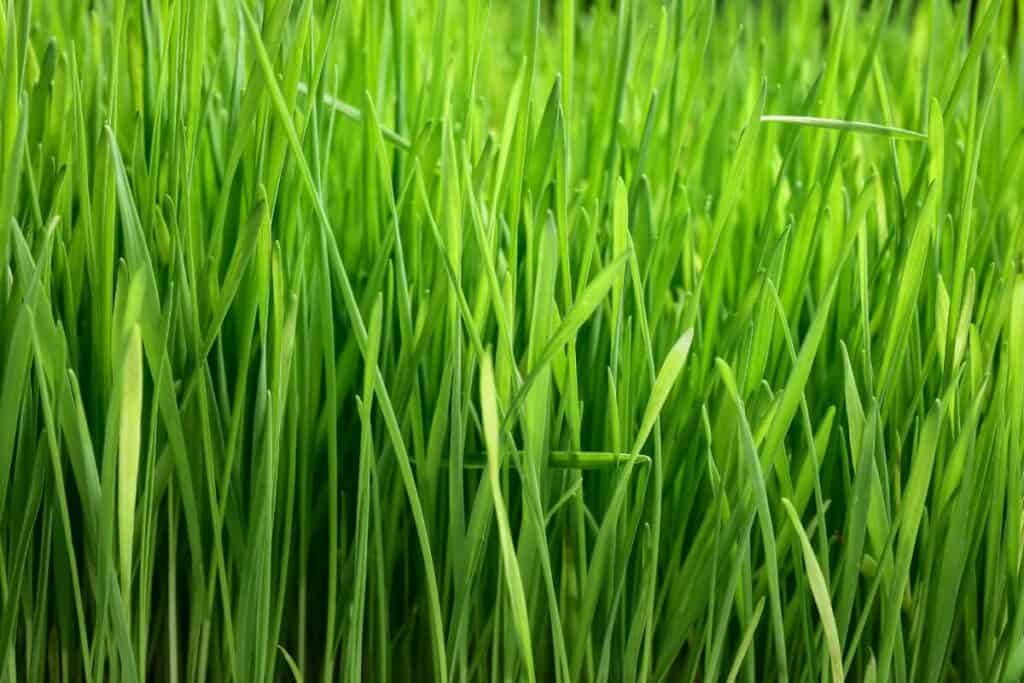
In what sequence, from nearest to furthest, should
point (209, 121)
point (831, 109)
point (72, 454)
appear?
point (72, 454) < point (209, 121) < point (831, 109)

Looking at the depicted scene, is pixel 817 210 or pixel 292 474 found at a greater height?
pixel 817 210

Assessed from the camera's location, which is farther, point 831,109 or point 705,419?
point 831,109

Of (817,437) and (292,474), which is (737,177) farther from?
(292,474)

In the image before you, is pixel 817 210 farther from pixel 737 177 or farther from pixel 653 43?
pixel 653 43

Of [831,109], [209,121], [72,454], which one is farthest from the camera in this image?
[831,109]

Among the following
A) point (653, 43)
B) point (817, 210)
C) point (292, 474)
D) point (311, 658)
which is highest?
point (653, 43)

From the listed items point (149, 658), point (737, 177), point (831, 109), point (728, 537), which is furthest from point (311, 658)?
point (831, 109)
